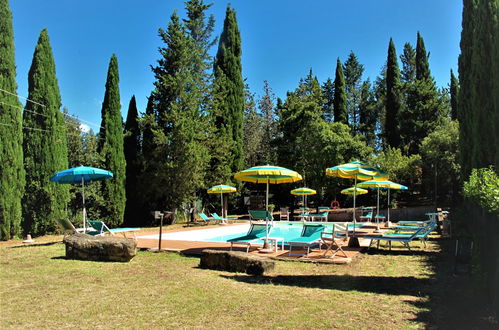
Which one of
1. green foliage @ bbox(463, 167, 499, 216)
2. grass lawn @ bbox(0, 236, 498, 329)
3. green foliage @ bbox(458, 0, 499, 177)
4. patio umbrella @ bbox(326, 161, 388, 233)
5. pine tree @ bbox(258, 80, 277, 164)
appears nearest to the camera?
green foliage @ bbox(463, 167, 499, 216)

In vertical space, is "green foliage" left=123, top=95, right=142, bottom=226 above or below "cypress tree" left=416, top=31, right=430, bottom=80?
below

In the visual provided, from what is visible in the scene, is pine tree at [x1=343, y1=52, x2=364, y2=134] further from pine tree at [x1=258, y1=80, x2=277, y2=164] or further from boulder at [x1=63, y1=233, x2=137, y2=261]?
boulder at [x1=63, y1=233, x2=137, y2=261]

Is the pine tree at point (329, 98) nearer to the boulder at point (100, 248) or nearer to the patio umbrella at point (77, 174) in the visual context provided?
the patio umbrella at point (77, 174)

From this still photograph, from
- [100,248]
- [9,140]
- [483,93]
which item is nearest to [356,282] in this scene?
[483,93]

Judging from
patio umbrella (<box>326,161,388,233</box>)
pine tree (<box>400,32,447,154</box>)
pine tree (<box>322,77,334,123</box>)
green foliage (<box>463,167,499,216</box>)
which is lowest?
green foliage (<box>463,167,499,216</box>)

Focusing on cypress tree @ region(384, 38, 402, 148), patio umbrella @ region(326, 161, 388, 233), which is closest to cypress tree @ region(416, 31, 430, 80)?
cypress tree @ region(384, 38, 402, 148)

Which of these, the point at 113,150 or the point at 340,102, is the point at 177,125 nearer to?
the point at 113,150

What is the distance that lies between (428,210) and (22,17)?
903 inches

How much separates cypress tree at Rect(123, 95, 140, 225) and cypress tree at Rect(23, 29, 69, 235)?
6.65 meters

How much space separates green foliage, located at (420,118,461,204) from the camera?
21.0 meters

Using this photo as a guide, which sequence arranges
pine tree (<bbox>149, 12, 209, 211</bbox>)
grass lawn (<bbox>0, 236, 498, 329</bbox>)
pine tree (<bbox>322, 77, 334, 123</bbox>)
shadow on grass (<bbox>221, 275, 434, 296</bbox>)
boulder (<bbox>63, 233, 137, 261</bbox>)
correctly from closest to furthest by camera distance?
grass lawn (<bbox>0, 236, 498, 329</bbox>), shadow on grass (<bbox>221, 275, 434, 296</bbox>), boulder (<bbox>63, 233, 137, 261</bbox>), pine tree (<bbox>149, 12, 209, 211</bbox>), pine tree (<bbox>322, 77, 334, 123</bbox>)

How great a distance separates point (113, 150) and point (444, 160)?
64.3 ft

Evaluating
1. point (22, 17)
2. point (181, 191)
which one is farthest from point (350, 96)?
point (22, 17)

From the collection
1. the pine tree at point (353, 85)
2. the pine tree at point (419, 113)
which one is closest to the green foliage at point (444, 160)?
the pine tree at point (419, 113)
